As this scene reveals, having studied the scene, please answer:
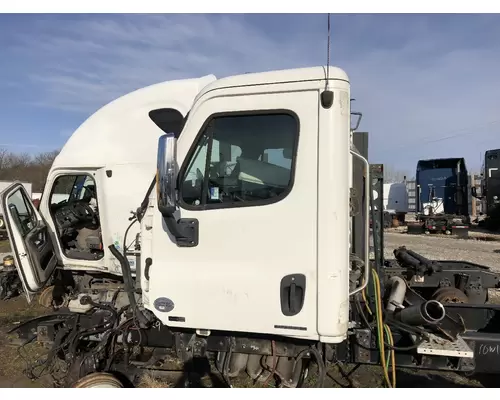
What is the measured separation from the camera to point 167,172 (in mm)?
2461

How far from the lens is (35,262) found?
161 inches

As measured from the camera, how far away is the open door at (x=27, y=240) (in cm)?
393

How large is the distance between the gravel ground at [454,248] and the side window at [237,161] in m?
9.95

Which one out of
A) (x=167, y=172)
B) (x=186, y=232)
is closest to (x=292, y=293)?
(x=186, y=232)

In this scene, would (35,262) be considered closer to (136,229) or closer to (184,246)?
(136,229)

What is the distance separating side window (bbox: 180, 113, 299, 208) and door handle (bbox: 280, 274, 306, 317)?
566 millimetres

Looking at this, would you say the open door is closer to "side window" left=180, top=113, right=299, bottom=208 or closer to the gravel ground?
"side window" left=180, top=113, right=299, bottom=208

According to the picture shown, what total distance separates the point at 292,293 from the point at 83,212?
3617 millimetres

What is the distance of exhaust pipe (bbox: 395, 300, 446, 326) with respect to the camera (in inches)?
113

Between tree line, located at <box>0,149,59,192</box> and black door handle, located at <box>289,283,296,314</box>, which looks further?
tree line, located at <box>0,149,59,192</box>

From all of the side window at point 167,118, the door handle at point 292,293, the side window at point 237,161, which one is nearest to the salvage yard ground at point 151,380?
the door handle at point 292,293

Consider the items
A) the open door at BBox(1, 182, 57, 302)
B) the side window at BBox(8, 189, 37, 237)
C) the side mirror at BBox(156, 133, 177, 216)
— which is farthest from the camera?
the side window at BBox(8, 189, 37, 237)

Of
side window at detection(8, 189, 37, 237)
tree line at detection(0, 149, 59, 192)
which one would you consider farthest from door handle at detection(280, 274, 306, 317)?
tree line at detection(0, 149, 59, 192)

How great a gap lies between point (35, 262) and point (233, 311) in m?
2.49
